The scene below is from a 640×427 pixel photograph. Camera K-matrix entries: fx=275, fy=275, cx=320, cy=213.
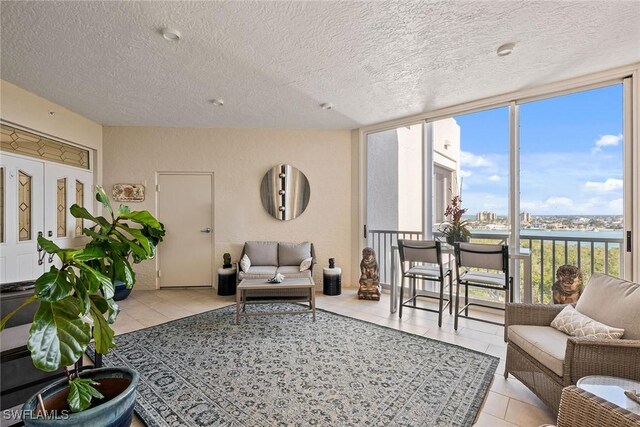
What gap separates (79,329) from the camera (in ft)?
3.75

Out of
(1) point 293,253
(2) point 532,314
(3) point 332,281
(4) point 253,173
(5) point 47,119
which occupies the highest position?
(5) point 47,119

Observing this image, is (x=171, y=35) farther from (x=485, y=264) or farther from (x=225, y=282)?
(x=485, y=264)

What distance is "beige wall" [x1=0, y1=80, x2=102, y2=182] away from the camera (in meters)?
2.97

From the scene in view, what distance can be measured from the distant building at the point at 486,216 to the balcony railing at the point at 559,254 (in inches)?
6.2

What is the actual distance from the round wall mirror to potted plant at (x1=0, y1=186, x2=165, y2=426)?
308 cm

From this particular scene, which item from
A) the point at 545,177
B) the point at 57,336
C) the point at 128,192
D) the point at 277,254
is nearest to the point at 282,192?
the point at 277,254

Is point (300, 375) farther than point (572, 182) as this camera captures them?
No

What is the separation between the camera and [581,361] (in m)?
1.48

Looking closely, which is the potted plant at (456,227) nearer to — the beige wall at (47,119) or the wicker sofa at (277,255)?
the wicker sofa at (277,255)

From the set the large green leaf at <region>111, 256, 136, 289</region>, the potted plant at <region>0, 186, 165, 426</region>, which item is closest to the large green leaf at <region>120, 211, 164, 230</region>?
the potted plant at <region>0, 186, 165, 426</region>

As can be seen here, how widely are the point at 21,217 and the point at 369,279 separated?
4371mm

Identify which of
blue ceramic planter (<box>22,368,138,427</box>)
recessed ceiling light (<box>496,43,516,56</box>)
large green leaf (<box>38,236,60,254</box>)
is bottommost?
blue ceramic planter (<box>22,368,138,427</box>)

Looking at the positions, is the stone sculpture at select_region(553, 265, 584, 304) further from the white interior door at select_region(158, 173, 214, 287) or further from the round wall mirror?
the white interior door at select_region(158, 173, 214, 287)

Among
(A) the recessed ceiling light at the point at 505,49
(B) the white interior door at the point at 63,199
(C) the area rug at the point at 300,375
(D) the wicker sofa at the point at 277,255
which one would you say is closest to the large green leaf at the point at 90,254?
(C) the area rug at the point at 300,375
